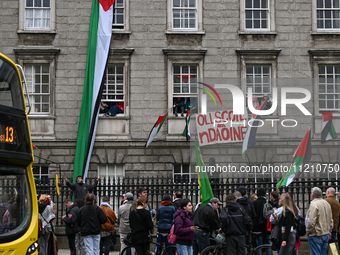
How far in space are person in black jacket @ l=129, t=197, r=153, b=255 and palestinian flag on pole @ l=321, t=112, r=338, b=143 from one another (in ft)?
36.2

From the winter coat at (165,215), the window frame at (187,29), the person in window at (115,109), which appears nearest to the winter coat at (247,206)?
the winter coat at (165,215)

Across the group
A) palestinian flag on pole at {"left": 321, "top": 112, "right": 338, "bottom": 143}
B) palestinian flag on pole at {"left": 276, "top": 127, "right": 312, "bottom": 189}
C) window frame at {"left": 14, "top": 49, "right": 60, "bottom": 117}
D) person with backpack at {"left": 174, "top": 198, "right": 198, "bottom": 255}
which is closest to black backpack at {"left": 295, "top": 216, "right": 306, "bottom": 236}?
person with backpack at {"left": 174, "top": 198, "right": 198, "bottom": 255}

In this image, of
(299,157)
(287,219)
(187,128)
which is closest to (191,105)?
(187,128)

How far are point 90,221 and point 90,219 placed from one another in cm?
4

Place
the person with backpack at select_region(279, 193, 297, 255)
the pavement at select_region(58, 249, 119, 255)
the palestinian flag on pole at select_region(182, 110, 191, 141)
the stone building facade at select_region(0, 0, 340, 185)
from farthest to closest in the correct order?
1. the stone building facade at select_region(0, 0, 340, 185)
2. the palestinian flag on pole at select_region(182, 110, 191, 141)
3. the pavement at select_region(58, 249, 119, 255)
4. the person with backpack at select_region(279, 193, 297, 255)

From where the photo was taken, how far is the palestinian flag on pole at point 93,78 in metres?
23.0

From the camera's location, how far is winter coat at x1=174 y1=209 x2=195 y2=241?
12.0 m

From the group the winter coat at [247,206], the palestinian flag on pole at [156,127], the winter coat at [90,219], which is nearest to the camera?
the winter coat at [90,219]

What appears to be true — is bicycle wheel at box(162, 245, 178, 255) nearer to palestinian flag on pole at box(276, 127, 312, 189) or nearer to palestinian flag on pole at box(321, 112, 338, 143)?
palestinian flag on pole at box(276, 127, 312, 189)

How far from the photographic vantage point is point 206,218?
12.7 meters

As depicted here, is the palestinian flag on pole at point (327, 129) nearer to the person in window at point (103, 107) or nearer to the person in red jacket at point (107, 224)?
the person in window at point (103, 107)

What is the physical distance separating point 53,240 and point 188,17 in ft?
44.6

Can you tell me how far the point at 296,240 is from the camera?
11.8 meters

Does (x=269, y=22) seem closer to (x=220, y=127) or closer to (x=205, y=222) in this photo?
(x=220, y=127)
